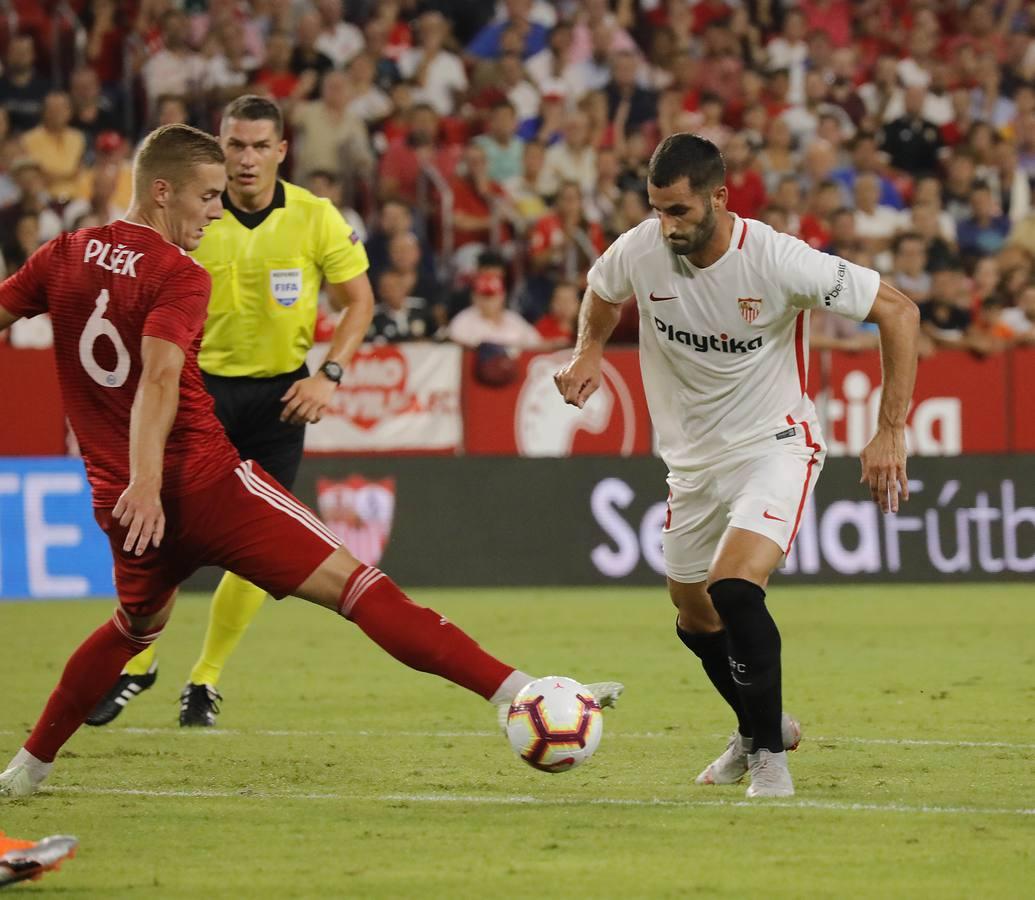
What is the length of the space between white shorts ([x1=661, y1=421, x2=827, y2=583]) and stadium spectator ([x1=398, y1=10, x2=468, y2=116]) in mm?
12094

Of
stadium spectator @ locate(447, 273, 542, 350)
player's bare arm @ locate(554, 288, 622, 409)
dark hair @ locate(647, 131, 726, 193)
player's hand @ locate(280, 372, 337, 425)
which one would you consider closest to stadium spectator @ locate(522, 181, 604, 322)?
stadium spectator @ locate(447, 273, 542, 350)

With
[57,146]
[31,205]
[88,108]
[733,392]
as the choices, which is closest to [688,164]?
[733,392]

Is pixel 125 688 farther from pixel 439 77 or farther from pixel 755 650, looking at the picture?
pixel 439 77

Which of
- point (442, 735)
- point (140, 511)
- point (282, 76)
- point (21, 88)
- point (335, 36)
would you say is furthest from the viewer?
point (335, 36)

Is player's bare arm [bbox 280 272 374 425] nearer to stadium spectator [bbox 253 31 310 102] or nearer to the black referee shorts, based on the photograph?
the black referee shorts

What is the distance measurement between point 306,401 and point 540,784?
6.42 ft

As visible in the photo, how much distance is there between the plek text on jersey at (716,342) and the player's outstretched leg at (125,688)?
2.91 metres

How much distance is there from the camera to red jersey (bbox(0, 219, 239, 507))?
580 centimetres

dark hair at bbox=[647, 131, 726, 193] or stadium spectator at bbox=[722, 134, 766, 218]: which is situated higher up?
stadium spectator at bbox=[722, 134, 766, 218]

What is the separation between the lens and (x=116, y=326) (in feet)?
19.2

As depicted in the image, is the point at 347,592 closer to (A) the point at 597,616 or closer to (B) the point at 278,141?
(B) the point at 278,141

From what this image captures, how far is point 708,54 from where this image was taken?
19562 mm

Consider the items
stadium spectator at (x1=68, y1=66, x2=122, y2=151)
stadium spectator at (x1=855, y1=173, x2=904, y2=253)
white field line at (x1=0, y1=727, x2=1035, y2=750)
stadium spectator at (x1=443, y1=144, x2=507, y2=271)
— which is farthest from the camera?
stadium spectator at (x1=855, y1=173, x2=904, y2=253)

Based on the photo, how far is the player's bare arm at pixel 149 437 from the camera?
5641mm
